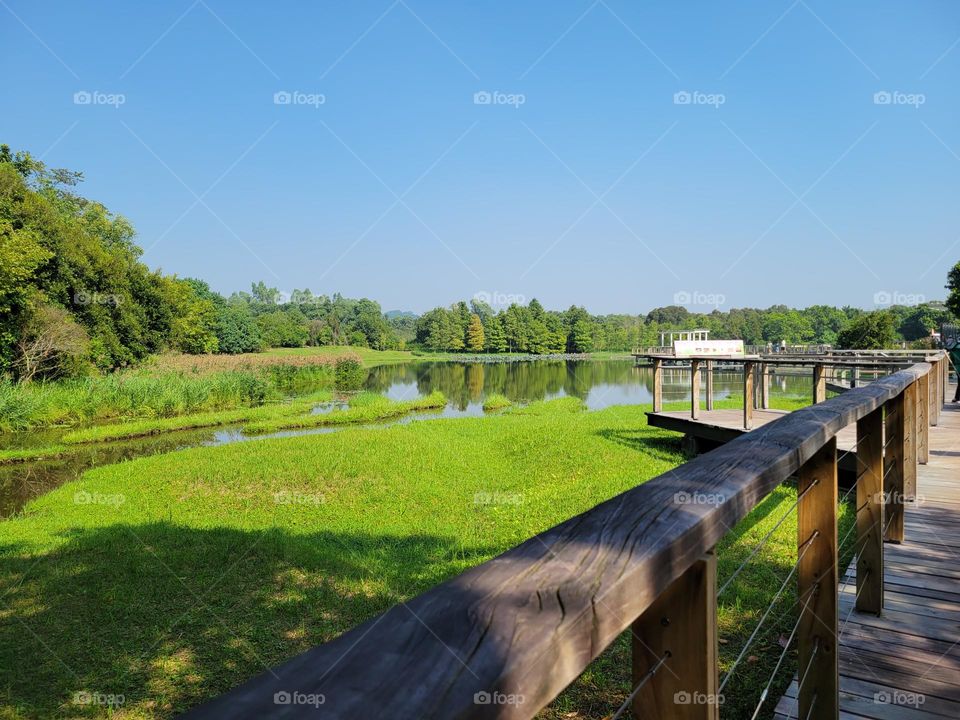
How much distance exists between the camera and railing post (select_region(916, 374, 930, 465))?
217 inches

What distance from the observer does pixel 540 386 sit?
3572 centimetres

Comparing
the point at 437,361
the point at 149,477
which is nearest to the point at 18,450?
the point at 149,477

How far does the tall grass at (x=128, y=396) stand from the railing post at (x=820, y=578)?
18.5 metres

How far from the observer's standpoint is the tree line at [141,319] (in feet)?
64.8

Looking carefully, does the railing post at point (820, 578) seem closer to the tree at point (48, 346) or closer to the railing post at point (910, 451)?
the railing post at point (910, 451)

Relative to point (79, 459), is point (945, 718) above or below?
above

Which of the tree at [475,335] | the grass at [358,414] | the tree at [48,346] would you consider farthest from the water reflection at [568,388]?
the tree at [475,335]

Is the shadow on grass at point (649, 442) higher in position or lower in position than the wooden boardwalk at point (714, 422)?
lower

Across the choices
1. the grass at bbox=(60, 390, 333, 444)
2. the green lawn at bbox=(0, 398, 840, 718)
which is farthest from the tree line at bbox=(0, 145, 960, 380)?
the green lawn at bbox=(0, 398, 840, 718)

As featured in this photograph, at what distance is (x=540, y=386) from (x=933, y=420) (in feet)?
88.8

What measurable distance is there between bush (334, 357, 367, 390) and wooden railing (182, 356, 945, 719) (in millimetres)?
32334

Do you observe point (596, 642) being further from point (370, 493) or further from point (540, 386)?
point (540, 386)

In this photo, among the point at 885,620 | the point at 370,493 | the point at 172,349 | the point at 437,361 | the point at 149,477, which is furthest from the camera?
the point at 437,361

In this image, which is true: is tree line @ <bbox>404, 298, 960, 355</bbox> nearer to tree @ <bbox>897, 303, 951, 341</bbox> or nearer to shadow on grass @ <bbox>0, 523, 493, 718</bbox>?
tree @ <bbox>897, 303, 951, 341</bbox>
